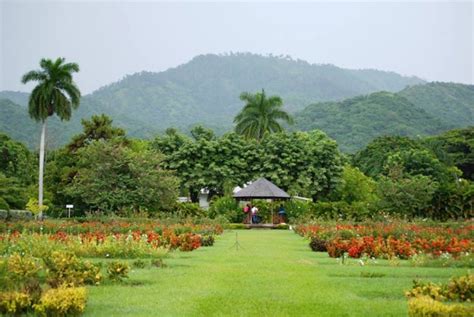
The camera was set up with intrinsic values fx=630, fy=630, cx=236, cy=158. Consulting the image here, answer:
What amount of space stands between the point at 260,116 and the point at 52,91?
2215 cm

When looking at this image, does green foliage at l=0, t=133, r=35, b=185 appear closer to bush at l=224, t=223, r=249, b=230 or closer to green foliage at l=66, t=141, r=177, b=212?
green foliage at l=66, t=141, r=177, b=212

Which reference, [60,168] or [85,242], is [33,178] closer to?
[60,168]

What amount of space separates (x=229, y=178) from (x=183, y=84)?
11416 cm

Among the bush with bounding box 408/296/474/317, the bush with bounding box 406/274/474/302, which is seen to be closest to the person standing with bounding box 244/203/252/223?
the bush with bounding box 406/274/474/302

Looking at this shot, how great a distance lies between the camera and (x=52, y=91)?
50.1 metres

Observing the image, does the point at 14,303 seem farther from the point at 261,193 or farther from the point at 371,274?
the point at 261,193

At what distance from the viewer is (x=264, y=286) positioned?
40.4 feet

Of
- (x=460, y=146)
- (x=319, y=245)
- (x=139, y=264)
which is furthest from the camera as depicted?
(x=460, y=146)

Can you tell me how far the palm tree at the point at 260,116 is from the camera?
2515 inches

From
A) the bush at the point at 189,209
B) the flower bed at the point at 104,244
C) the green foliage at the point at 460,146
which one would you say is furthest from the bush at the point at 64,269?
the green foliage at the point at 460,146

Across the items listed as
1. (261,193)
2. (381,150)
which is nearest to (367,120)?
(381,150)

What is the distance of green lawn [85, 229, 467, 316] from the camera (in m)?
9.88

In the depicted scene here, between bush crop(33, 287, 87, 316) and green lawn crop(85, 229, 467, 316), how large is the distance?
45cm

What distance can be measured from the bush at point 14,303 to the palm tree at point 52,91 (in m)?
42.6
